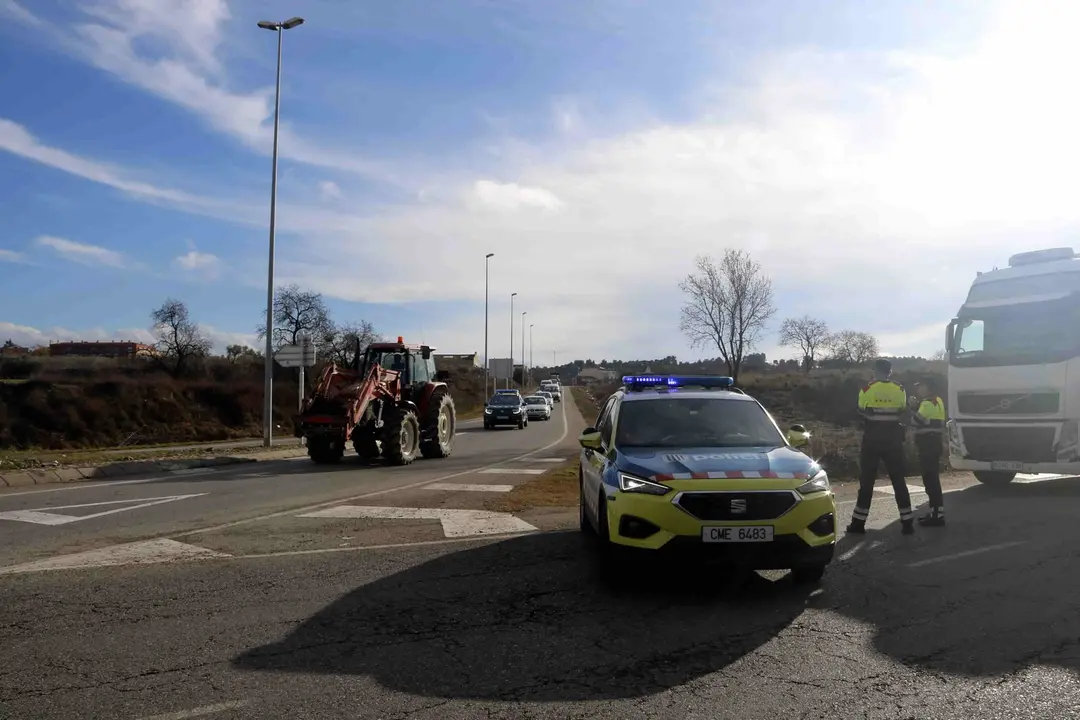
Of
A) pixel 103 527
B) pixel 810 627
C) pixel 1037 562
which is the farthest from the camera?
pixel 103 527

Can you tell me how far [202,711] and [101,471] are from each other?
Answer: 13.9m

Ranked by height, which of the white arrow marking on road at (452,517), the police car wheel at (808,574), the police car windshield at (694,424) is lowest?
the white arrow marking on road at (452,517)

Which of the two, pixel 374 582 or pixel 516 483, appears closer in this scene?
pixel 374 582

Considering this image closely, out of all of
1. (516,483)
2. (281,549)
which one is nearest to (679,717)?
(281,549)

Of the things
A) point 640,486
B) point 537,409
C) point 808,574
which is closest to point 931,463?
point 808,574

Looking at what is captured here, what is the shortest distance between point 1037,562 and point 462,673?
5907mm

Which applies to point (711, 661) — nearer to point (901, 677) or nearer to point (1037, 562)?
point (901, 677)

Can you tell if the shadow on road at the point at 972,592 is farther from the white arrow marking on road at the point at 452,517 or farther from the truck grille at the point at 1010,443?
the white arrow marking on road at the point at 452,517

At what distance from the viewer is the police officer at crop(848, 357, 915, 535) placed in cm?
930

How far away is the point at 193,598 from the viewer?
20.8 ft

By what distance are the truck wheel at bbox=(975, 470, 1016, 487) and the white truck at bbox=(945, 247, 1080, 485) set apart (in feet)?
4.37

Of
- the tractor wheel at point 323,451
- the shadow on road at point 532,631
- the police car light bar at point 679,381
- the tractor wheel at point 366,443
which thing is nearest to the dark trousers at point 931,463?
the police car light bar at point 679,381

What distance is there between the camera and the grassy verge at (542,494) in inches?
464

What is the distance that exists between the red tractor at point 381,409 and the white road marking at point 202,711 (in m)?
12.9
